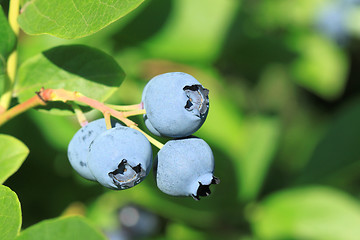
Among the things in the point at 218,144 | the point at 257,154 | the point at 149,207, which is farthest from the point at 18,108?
the point at 257,154

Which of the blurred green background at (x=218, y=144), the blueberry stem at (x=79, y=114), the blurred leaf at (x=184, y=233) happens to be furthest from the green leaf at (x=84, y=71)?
the blurred leaf at (x=184, y=233)

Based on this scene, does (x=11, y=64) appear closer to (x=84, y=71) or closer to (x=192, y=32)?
(x=84, y=71)

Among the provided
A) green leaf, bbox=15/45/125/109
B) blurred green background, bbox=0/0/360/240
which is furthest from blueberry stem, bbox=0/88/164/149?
blurred green background, bbox=0/0/360/240

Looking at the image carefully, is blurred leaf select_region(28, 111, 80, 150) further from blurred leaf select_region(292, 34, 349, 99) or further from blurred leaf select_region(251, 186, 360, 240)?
blurred leaf select_region(292, 34, 349, 99)

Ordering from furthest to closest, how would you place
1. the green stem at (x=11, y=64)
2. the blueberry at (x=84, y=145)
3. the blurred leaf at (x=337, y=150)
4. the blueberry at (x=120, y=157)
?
the blurred leaf at (x=337, y=150) < the green stem at (x=11, y=64) < the blueberry at (x=84, y=145) < the blueberry at (x=120, y=157)

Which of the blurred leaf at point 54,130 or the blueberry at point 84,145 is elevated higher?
the blueberry at point 84,145

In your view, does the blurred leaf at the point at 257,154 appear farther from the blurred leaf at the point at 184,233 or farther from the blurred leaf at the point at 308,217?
the blurred leaf at the point at 184,233
